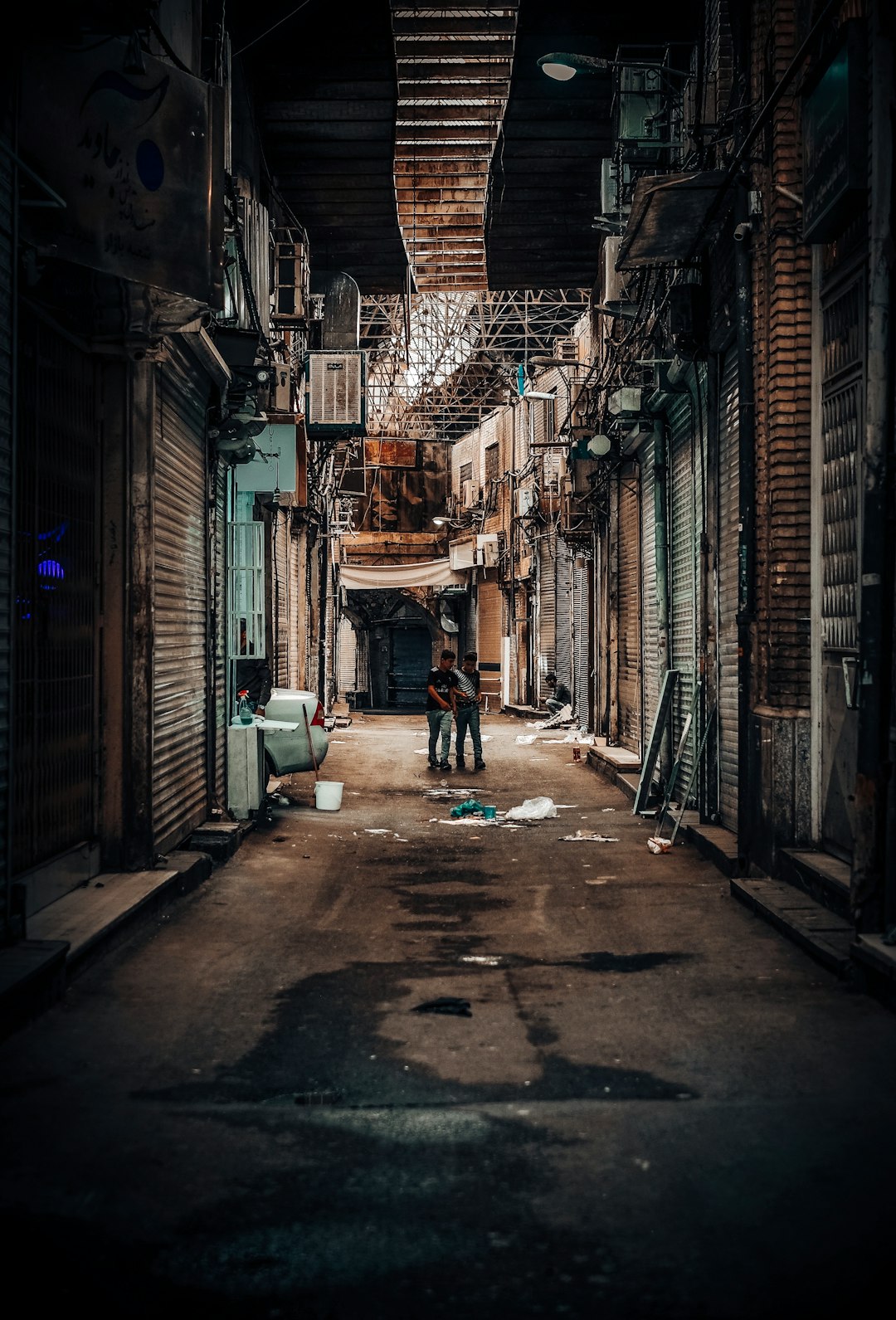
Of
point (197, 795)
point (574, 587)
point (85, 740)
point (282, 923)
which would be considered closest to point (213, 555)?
point (197, 795)

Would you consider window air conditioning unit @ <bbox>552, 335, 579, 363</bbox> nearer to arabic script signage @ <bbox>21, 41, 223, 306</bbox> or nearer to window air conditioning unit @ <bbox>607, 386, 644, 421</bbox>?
window air conditioning unit @ <bbox>607, 386, 644, 421</bbox>

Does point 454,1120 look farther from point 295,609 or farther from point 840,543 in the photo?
point 295,609

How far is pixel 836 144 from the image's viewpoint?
6496mm

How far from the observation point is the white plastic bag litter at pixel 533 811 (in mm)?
12047

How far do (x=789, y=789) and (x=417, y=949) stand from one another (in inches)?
121

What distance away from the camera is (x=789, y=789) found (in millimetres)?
7922

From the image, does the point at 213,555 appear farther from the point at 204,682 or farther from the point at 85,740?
the point at 85,740

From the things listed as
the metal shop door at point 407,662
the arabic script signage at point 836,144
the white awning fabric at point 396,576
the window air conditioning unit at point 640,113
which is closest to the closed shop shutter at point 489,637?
the white awning fabric at point 396,576

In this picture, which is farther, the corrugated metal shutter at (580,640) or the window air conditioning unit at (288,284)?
the corrugated metal shutter at (580,640)

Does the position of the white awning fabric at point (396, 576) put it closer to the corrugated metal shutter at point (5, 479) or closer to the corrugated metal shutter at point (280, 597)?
the corrugated metal shutter at point (280, 597)

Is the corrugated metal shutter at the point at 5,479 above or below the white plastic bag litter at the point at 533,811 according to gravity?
above

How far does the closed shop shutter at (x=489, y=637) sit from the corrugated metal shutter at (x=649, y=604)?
19.6 meters

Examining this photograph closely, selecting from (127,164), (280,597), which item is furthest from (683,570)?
(280,597)

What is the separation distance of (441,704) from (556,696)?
11272 mm
